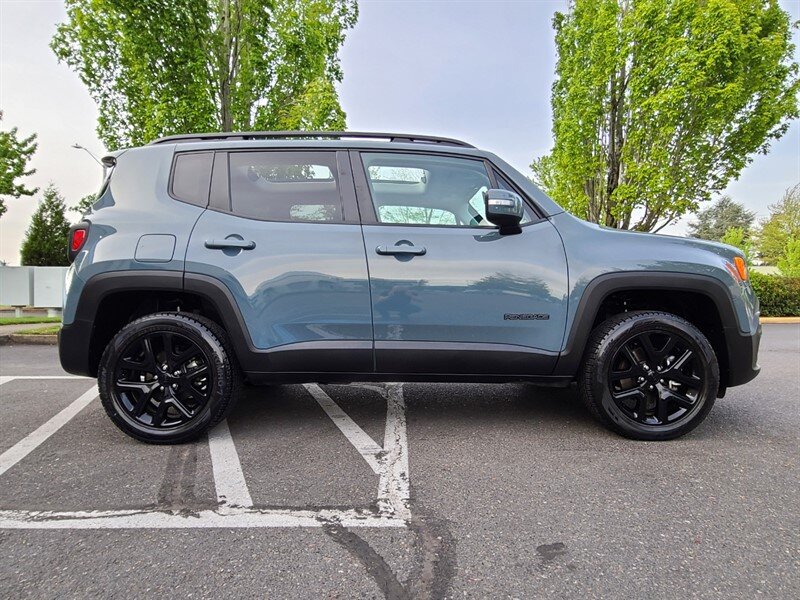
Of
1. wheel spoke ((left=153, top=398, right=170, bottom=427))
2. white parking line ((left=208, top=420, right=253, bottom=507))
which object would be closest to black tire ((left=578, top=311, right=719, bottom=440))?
white parking line ((left=208, top=420, right=253, bottom=507))

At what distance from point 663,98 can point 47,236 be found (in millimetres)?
42018

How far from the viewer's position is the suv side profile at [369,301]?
9.26 ft

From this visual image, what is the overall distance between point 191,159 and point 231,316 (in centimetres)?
111

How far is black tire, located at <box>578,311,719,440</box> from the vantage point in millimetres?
2869

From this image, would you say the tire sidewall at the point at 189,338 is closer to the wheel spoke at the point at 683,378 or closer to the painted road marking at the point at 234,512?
the painted road marking at the point at 234,512

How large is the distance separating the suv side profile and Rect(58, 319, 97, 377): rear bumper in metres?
0.01

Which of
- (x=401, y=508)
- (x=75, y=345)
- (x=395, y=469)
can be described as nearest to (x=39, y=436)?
(x=75, y=345)

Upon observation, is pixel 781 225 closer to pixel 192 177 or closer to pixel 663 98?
pixel 663 98

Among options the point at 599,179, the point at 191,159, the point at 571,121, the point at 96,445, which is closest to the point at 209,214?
the point at 191,159

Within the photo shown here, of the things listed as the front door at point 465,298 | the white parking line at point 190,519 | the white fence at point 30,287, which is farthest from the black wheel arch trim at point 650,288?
the white fence at point 30,287

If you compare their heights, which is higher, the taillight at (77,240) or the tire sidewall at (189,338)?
the taillight at (77,240)

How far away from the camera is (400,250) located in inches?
111

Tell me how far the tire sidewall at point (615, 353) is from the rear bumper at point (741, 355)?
0.49 feet

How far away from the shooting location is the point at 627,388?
299cm
